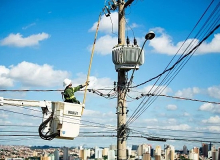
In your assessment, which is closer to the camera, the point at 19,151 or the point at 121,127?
the point at 121,127

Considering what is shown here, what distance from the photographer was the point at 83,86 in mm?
12938

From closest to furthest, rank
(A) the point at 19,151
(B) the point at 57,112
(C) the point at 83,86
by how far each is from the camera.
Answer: (B) the point at 57,112 < (C) the point at 83,86 < (A) the point at 19,151

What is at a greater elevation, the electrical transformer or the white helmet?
the electrical transformer

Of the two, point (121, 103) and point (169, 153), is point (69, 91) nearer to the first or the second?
point (121, 103)

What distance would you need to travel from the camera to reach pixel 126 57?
14.0 meters

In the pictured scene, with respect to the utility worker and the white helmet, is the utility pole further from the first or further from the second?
the white helmet

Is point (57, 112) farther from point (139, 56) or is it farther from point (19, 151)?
point (19, 151)

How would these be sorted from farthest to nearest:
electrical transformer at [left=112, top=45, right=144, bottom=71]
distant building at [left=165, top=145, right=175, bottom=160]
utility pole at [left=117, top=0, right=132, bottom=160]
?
distant building at [left=165, top=145, right=175, bottom=160], electrical transformer at [left=112, top=45, right=144, bottom=71], utility pole at [left=117, top=0, right=132, bottom=160]

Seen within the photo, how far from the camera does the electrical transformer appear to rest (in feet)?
46.0

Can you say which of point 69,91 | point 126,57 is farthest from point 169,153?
point 69,91

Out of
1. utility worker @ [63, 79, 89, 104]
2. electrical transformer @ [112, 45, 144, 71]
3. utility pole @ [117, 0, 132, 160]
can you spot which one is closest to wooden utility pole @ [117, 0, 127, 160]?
utility pole @ [117, 0, 132, 160]

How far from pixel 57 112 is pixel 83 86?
1.86m

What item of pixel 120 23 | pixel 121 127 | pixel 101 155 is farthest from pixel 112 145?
pixel 101 155

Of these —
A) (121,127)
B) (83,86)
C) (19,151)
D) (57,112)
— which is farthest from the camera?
(19,151)
